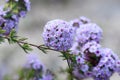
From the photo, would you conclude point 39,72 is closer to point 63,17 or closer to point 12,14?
point 12,14

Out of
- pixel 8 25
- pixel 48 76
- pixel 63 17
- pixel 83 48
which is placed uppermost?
pixel 63 17

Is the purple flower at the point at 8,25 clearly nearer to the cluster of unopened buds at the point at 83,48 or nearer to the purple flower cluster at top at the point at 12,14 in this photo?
the purple flower cluster at top at the point at 12,14

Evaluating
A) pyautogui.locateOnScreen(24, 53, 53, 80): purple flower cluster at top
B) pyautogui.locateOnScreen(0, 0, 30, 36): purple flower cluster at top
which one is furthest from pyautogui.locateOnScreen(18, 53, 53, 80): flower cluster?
pyautogui.locateOnScreen(0, 0, 30, 36): purple flower cluster at top

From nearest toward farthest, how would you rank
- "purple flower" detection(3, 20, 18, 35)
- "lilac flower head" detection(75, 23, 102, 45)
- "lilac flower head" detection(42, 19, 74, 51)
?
"lilac flower head" detection(42, 19, 74, 51), "purple flower" detection(3, 20, 18, 35), "lilac flower head" detection(75, 23, 102, 45)

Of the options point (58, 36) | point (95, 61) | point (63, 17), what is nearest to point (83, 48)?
point (95, 61)

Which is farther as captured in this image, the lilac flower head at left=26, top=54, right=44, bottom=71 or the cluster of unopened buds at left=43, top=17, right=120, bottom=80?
the lilac flower head at left=26, top=54, right=44, bottom=71

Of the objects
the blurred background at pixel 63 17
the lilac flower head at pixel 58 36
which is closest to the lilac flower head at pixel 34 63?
the lilac flower head at pixel 58 36

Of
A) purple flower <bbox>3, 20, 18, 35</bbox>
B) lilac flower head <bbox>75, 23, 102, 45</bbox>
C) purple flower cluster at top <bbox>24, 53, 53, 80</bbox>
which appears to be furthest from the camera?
purple flower cluster at top <bbox>24, 53, 53, 80</bbox>

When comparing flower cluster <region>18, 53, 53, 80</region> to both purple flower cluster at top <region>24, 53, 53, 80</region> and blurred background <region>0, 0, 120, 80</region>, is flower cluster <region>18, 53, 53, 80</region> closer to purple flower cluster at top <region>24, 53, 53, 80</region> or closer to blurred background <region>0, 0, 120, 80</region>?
purple flower cluster at top <region>24, 53, 53, 80</region>
